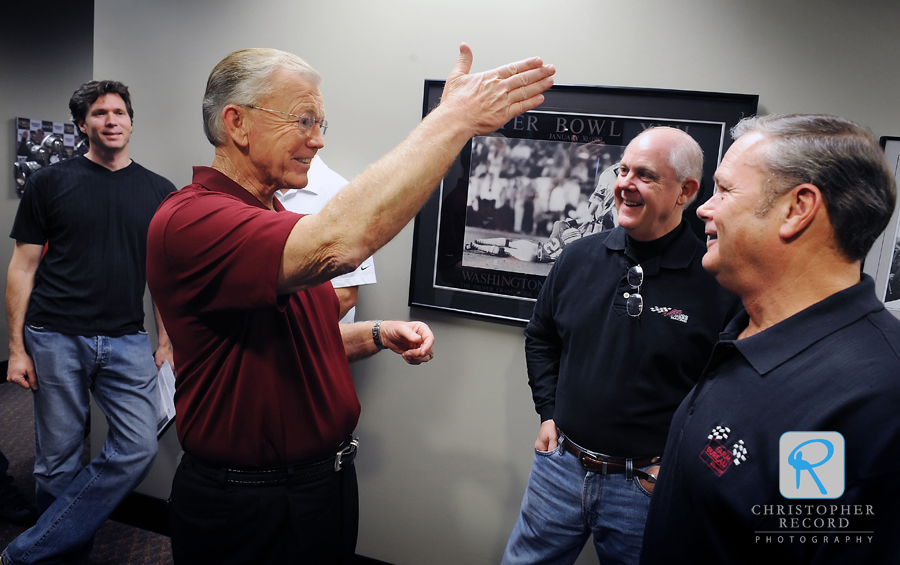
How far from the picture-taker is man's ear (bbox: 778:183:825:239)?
36.6 inches

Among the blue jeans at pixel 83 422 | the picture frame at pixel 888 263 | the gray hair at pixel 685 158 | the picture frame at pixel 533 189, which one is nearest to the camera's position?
the gray hair at pixel 685 158

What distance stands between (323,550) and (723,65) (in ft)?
6.10

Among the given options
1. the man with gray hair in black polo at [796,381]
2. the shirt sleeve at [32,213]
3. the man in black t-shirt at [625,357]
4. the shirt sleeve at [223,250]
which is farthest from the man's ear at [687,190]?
the shirt sleeve at [32,213]

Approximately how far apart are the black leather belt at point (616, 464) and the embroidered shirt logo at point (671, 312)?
383mm

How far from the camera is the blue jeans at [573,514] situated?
1517mm

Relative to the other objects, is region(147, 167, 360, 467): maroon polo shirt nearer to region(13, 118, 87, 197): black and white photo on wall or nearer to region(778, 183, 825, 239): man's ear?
region(778, 183, 825, 239): man's ear

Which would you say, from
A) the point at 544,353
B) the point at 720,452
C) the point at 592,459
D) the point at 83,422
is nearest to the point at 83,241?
the point at 83,422

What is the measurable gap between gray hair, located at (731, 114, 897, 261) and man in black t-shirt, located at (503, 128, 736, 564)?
23.4 inches

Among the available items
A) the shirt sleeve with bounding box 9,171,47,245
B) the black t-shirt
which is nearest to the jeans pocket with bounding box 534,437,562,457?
the black t-shirt

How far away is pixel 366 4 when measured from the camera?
7.15 ft

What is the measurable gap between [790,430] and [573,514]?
855 millimetres

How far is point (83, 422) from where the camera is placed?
2.40 meters

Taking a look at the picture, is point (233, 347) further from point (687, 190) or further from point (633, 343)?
point (687, 190)

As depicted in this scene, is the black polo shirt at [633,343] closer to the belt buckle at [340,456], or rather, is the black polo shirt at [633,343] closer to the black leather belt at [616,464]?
the black leather belt at [616,464]
